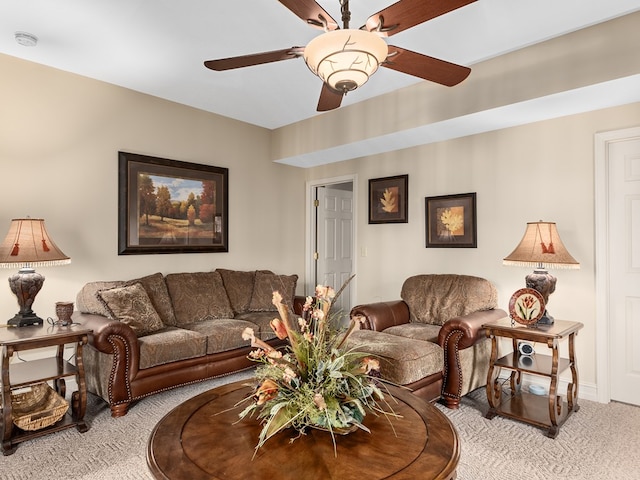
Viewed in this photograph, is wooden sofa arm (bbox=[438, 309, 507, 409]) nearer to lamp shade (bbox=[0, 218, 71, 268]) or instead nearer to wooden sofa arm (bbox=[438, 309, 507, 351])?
wooden sofa arm (bbox=[438, 309, 507, 351])

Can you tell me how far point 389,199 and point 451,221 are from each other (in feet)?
2.60

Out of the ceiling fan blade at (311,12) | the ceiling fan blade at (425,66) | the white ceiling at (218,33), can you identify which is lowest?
the ceiling fan blade at (425,66)

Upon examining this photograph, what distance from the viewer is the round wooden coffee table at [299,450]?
1.26 meters

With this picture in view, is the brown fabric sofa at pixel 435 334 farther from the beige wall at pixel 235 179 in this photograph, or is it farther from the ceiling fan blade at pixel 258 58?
the ceiling fan blade at pixel 258 58

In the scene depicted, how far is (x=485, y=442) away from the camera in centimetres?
255

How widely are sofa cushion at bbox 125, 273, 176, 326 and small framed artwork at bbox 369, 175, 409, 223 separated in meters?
2.39

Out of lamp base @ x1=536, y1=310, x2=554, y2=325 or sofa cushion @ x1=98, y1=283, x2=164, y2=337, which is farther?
sofa cushion @ x1=98, y1=283, x2=164, y2=337

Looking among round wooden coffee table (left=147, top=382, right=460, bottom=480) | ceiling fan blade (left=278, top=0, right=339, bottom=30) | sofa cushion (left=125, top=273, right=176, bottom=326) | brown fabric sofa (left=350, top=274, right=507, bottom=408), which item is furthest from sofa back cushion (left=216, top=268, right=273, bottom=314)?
ceiling fan blade (left=278, top=0, right=339, bottom=30)

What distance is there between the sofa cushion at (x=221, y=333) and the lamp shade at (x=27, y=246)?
1.27 m

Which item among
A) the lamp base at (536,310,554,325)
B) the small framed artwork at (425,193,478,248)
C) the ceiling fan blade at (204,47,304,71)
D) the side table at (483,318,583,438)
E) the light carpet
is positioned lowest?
the light carpet

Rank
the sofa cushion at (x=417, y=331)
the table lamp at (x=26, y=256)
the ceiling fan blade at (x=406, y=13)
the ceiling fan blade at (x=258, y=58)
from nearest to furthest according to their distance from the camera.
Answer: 1. the ceiling fan blade at (x=406, y=13)
2. the ceiling fan blade at (x=258, y=58)
3. the table lamp at (x=26, y=256)
4. the sofa cushion at (x=417, y=331)

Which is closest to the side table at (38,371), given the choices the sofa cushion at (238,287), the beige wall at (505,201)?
the sofa cushion at (238,287)

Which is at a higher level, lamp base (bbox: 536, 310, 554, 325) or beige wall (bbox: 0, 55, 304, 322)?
beige wall (bbox: 0, 55, 304, 322)

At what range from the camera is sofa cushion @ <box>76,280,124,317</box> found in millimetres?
3240
